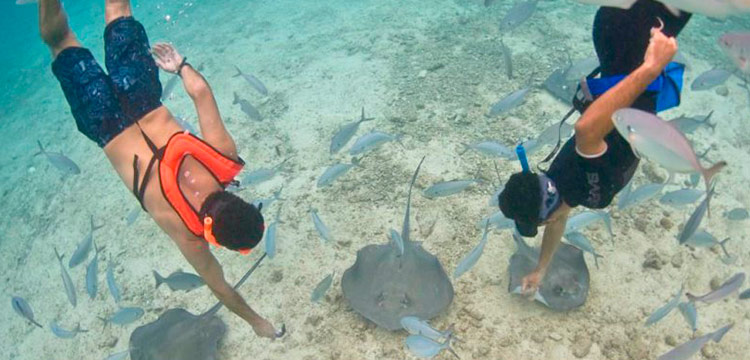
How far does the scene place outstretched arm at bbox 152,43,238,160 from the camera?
4.21 m

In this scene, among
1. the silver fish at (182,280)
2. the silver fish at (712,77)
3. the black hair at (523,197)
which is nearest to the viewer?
the black hair at (523,197)

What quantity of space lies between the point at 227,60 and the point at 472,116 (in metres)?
9.13

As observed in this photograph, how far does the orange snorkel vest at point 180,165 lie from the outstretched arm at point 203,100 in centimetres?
17

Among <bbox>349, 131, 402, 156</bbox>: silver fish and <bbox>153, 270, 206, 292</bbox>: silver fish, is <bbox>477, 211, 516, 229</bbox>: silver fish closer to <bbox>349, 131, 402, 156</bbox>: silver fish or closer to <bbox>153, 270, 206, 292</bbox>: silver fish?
<bbox>349, 131, 402, 156</bbox>: silver fish

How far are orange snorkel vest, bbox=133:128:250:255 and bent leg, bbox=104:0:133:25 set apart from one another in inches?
76.6

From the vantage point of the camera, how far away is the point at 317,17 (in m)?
15.7

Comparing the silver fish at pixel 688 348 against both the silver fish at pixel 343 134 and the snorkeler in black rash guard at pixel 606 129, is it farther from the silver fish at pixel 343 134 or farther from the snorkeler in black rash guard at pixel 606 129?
the silver fish at pixel 343 134

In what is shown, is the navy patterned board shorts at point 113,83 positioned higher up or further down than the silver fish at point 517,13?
higher up

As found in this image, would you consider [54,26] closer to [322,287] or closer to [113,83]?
[113,83]

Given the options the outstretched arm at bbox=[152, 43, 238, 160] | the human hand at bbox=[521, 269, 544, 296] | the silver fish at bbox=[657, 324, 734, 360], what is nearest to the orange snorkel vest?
the outstretched arm at bbox=[152, 43, 238, 160]

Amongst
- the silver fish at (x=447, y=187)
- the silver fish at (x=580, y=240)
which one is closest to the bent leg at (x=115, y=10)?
the silver fish at (x=447, y=187)

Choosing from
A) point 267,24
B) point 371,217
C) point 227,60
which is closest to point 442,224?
point 371,217

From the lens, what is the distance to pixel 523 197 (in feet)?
11.4

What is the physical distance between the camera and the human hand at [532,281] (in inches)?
176
